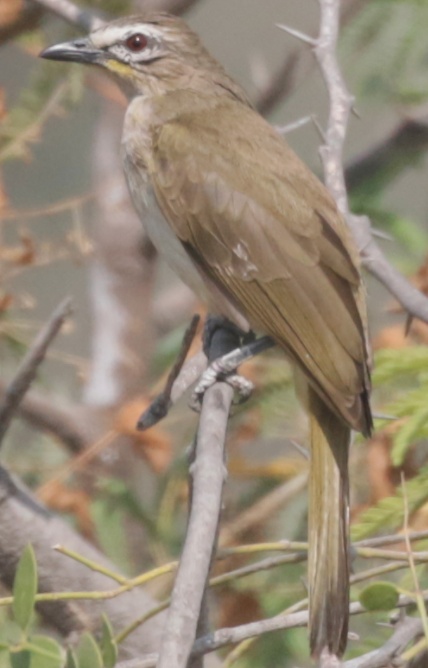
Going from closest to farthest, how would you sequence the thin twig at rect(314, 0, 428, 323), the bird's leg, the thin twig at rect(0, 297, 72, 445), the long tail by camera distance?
the long tail
the thin twig at rect(0, 297, 72, 445)
the bird's leg
the thin twig at rect(314, 0, 428, 323)

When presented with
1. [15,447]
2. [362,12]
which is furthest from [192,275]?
[15,447]

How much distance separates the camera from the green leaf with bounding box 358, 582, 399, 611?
1549mm

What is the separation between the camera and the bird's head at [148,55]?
2.88 metres

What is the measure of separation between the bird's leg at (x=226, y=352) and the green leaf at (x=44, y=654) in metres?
0.82

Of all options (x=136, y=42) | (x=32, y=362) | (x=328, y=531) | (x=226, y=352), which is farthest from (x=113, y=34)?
(x=328, y=531)

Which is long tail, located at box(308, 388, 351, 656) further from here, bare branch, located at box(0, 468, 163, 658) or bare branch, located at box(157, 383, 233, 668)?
bare branch, located at box(0, 468, 163, 658)

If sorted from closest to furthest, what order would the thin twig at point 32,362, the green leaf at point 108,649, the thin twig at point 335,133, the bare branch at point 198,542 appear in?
1. the bare branch at point 198,542
2. the green leaf at point 108,649
3. the thin twig at point 32,362
4. the thin twig at point 335,133

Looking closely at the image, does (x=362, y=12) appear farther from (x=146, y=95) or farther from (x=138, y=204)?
(x=138, y=204)

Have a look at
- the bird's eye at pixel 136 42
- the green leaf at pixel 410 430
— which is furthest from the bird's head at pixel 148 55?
the green leaf at pixel 410 430

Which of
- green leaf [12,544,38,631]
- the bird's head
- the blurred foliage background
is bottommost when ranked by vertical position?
the blurred foliage background

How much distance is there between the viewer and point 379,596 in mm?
1566

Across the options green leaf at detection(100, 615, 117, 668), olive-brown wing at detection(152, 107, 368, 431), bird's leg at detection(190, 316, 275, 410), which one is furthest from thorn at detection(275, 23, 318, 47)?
green leaf at detection(100, 615, 117, 668)

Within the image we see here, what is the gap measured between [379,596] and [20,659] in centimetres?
52

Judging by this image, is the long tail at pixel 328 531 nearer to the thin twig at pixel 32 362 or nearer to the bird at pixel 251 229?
the bird at pixel 251 229
